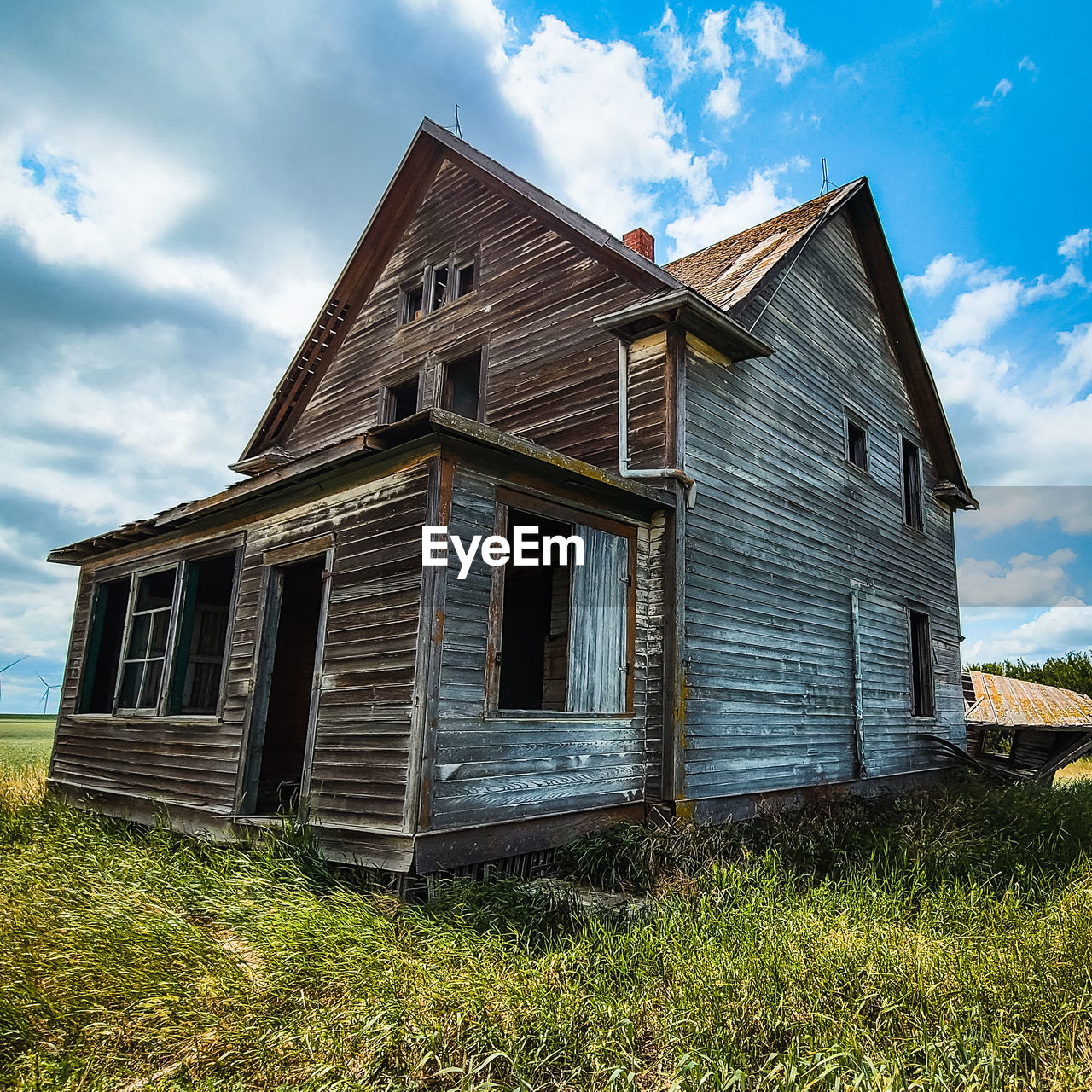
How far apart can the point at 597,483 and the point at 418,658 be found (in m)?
2.59

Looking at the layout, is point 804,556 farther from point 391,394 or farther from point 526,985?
point 526,985

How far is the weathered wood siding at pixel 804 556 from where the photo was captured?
29.2 feet

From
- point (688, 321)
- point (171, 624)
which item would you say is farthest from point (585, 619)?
point (171, 624)

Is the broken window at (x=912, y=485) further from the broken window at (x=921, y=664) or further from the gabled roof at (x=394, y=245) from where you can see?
the gabled roof at (x=394, y=245)

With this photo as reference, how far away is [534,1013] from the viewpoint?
3.92 metres

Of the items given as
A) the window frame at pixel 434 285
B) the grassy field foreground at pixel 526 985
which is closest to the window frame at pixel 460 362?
the window frame at pixel 434 285

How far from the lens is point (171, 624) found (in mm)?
9391

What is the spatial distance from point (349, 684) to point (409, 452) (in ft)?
6.83

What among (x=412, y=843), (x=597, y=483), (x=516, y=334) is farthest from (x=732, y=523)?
(x=412, y=843)

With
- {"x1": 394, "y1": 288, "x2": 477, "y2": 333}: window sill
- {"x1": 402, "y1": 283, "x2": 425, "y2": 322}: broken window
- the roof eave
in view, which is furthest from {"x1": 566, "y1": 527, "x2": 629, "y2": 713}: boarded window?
{"x1": 402, "y1": 283, "x2": 425, "y2": 322}: broken window

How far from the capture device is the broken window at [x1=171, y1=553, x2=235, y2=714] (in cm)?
934

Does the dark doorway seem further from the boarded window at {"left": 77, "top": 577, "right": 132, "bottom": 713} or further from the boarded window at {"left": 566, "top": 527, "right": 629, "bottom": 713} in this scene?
the boarded window at {"left": 566, "top": 527, "right": 629, "bottom": 713}

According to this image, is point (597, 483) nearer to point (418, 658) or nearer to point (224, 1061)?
point (418, 658)

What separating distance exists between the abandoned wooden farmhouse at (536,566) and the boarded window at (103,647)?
0.05 m
